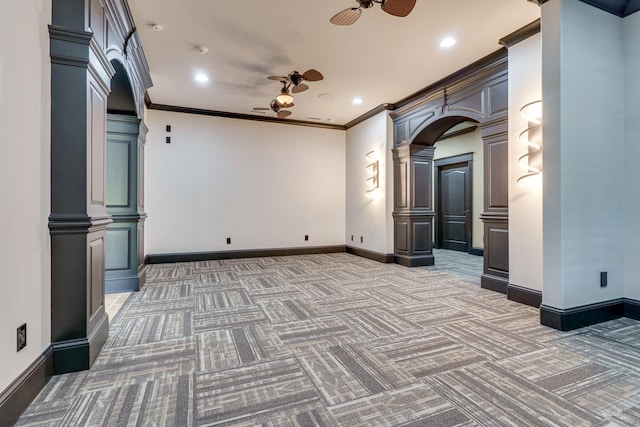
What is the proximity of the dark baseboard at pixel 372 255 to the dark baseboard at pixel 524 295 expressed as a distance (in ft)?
7.94

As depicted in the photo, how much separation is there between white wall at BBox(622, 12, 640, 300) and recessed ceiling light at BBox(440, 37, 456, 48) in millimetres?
1461

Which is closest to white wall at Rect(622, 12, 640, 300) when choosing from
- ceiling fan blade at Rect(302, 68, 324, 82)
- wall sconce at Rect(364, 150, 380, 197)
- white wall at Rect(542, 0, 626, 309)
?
white wall at Rect(542, 0, 626, 309)

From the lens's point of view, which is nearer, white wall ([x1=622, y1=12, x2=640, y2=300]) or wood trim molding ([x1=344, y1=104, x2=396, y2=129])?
white wall ([x1=622, y1=12, x2=640, y2=300])

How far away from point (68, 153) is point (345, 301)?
274 centimetres

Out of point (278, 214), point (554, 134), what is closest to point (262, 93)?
point (278, 214)

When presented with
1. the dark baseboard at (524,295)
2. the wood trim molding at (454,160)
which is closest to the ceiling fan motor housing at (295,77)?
the dark baseboard at (524,295)

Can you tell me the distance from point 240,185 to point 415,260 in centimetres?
364

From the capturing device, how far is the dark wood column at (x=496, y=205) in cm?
376

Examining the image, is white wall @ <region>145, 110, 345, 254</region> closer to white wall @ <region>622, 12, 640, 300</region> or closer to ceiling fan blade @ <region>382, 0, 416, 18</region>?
ceiling fan blade @ <region>382, 0, 416, 18</region>

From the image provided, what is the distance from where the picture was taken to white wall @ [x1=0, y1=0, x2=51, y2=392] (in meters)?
1.48

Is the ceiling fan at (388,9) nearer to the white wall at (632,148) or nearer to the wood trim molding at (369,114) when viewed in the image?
the white wall at (632,148)

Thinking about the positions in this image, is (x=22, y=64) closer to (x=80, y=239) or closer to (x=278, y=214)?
(x=80, y=239)

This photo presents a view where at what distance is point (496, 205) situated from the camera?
12.8 ft

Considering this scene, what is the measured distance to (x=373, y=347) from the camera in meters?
2.35
